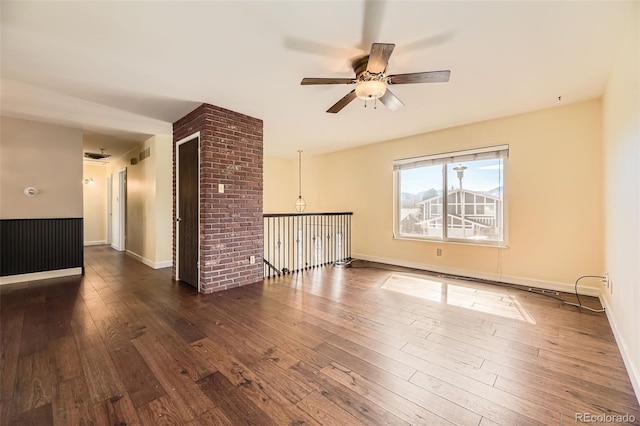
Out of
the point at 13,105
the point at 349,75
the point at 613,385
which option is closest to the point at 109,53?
the point at 349,75

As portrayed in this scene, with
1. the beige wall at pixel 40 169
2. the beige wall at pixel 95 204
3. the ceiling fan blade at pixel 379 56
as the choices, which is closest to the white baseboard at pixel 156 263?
the beige wall at pixel 40 169

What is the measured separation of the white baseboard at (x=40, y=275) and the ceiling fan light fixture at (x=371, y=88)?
5.37 metres

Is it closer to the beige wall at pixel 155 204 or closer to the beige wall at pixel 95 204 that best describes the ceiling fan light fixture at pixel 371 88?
the beige wall at pixel 155 204

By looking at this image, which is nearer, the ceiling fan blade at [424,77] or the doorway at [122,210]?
the ceiling fan blade at [424,77]

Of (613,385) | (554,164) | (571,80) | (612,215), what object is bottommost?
(613,385)

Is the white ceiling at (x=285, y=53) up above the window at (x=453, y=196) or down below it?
above

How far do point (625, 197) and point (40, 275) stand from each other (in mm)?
7241

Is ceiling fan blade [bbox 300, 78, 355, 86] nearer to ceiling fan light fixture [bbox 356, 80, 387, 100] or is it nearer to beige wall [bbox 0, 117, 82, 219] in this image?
ceiling fan light fixture [bbox 356, 80, 387, 100]

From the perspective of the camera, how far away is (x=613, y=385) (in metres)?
1.69

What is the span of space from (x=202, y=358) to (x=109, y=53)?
2.68 m

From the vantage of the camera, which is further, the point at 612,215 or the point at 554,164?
the point at 554,164

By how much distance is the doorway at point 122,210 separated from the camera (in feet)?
22.0

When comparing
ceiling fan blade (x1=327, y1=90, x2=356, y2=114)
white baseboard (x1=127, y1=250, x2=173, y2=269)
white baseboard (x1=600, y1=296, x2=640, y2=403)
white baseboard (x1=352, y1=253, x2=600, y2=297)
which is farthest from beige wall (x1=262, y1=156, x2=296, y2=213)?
white baseboard (x1=600, y1=296, x2=640, y2=403)

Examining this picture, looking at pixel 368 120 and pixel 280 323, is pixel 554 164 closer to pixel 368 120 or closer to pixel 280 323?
pixel 368 120
